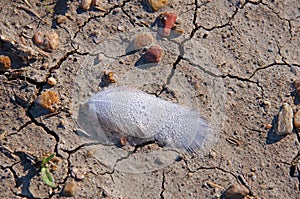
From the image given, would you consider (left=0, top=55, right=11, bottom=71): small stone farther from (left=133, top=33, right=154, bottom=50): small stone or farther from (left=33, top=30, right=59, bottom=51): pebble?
(left=133, top=33, right=154, bottom=50): small stone

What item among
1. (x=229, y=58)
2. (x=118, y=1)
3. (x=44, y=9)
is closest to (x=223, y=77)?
(x=229, y=58)

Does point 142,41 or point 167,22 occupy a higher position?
point 167,22

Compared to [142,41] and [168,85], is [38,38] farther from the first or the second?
[168,85]

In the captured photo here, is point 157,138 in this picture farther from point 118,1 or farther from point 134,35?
point 118,1

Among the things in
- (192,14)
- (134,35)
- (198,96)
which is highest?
(192,14)

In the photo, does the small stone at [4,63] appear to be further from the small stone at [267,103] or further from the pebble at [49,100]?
the small stone at [267,103]

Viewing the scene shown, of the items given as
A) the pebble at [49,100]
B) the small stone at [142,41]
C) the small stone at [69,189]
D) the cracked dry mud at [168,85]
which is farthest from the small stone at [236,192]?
the pebble at [49,100]

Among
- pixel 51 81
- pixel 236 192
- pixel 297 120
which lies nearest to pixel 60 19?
pixel 51 81
